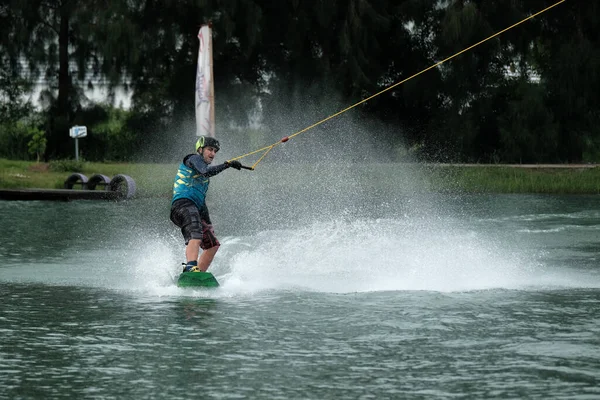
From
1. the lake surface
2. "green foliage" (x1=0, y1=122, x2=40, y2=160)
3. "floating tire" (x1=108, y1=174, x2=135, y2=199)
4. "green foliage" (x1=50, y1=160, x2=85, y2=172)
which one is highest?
"green foliage" (x1=0, y1=122, x2=40, y2=160)

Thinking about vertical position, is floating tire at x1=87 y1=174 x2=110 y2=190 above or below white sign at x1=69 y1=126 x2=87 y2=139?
below

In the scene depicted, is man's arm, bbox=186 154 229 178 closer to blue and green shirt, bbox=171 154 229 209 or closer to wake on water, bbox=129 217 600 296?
blue and green shirt, bbox=171 154 229 209

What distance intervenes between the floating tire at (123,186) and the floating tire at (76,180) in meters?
0.91

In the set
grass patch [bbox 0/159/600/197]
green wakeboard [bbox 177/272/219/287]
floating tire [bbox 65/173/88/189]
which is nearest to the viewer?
green wakeboard [bbox 177/272/219/287]

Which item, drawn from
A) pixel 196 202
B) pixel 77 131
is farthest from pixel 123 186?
pixel 196 202

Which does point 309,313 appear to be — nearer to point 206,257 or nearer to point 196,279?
point 196,279

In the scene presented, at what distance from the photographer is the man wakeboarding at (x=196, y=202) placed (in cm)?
1261

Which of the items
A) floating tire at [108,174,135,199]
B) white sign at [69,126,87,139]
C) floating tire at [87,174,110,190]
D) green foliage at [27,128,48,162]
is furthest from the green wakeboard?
green foliage at [27,128,48,162]

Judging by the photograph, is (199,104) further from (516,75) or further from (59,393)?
(59,393)

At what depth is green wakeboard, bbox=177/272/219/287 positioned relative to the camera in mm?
12484

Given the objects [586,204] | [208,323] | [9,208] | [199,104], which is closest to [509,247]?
[208,323]

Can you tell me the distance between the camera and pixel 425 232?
62.1 ft

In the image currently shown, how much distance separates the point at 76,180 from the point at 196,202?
701 inches

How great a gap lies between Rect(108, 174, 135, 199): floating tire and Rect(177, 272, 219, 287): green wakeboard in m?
16.2
